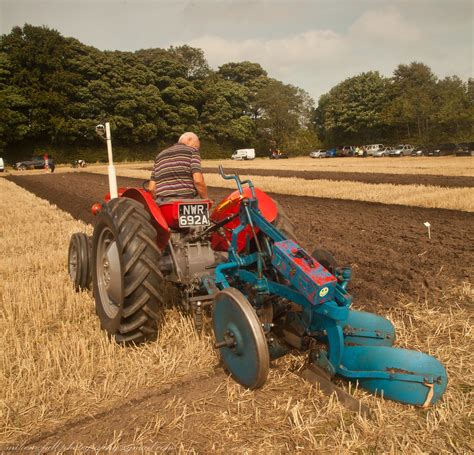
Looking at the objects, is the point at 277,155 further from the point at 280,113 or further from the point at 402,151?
the point at 402,151

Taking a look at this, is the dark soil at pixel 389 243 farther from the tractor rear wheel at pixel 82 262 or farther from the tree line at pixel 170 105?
the tree line at pixel 170 105

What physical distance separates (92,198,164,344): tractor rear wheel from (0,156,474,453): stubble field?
199 millimetres

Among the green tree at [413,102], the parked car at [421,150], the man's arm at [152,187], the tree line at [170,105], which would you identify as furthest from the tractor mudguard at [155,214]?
the green tree at [413,102]

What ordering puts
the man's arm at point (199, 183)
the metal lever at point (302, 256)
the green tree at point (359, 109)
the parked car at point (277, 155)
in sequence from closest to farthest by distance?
1. the metal lever at point (302, 256)
2. the man's arm at point (199, 183)
3. the parked car at point (277, 155)
4. the green tree at point (359, 109)

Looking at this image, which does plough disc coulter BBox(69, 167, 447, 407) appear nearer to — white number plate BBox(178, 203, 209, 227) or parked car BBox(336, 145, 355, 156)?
white number plate BBox(178, 203, 209, 227)

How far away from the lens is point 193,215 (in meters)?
3.47

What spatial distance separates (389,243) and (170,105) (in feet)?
147

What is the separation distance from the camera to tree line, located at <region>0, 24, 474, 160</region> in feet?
129

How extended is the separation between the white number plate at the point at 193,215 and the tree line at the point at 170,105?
3546 cm

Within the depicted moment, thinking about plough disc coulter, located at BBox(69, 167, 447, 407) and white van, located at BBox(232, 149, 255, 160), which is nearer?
plough disc coulter, located at BBox(69, 167, 447, 407)

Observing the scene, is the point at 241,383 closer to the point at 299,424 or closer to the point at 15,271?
the point at 299,424

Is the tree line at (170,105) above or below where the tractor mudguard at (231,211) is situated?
above

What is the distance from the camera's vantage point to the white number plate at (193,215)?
343 cm

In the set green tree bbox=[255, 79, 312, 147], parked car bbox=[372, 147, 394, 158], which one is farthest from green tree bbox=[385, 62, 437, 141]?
green tree bbox=[255, 79, 312, 147]
